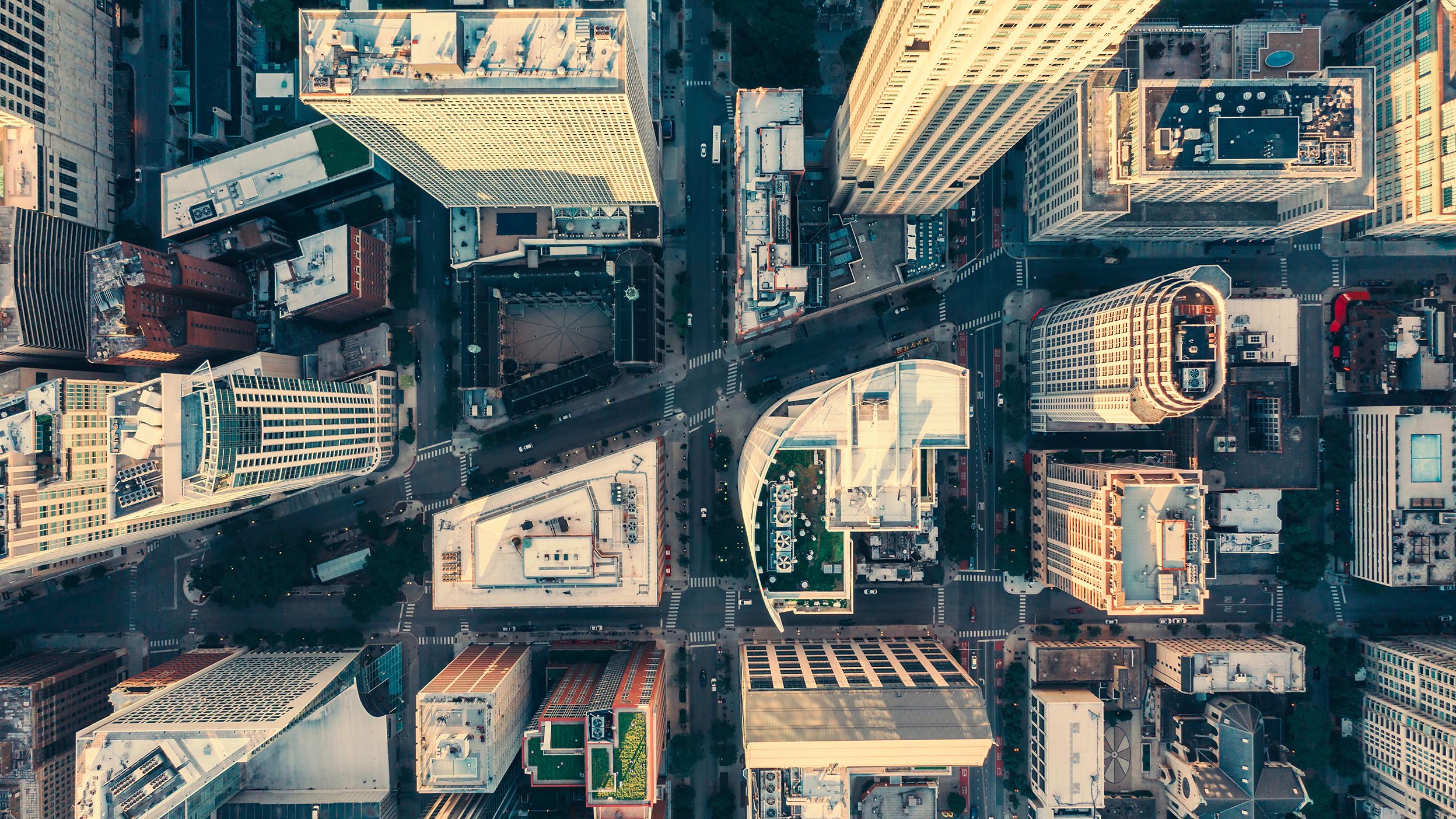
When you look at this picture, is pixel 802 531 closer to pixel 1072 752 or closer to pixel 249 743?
pixel 1072 752

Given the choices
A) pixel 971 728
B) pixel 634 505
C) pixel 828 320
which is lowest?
pixel 971 728

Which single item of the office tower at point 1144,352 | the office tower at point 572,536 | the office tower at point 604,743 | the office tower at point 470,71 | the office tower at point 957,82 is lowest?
the office tower at point 604,743

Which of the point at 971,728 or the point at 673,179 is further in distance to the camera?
the point at 673,179

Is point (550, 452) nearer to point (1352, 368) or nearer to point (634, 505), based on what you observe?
point (634, 505)

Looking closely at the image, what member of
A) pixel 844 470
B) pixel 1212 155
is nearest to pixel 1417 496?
pixel 1212 155

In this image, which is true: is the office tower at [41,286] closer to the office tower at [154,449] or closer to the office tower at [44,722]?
the office tower at [154,449]

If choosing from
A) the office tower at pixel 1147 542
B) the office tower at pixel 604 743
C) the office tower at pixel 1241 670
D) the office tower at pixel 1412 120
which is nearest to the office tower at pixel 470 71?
the office tower at pixel 604 743

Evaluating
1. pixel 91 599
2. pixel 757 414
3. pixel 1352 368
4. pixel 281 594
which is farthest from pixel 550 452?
pixel 1352 368
